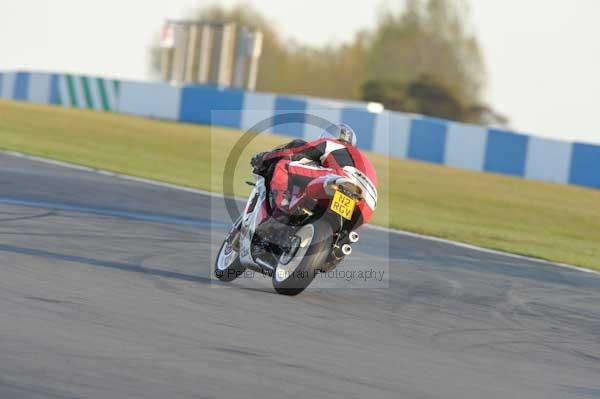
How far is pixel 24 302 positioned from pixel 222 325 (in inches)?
46.9

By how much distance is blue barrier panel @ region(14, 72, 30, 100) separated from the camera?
1709 inches

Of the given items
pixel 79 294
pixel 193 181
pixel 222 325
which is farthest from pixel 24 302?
pixel 193 181

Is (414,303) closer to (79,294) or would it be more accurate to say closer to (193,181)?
(79,294)

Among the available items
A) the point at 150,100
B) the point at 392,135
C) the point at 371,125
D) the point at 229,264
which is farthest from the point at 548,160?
the point at 229,264

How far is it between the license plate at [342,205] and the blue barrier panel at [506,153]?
18.8 meters

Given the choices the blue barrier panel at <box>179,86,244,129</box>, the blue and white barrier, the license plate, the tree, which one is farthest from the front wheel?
the tree

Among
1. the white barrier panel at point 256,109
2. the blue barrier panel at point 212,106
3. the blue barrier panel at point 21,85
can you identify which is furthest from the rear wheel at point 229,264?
the blue barrier panel at point 21,85

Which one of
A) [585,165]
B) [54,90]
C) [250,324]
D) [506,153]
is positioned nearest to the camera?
[250,324]

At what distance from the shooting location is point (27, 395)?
492 centimetres

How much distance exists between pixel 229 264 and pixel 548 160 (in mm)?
18418

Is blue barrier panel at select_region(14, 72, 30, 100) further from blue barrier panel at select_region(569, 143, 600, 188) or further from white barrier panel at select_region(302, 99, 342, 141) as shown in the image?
blue barrier panel at select_region(569, 143, 600, 188)

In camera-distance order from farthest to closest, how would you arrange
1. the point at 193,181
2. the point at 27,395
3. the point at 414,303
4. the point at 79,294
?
the point at 193,181, the point at 414,303, the point at 79,294, the point at 27,395

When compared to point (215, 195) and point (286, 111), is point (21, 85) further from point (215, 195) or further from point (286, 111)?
point (215, 195)

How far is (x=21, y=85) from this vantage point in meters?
44.0
